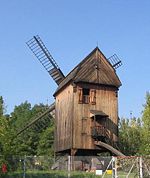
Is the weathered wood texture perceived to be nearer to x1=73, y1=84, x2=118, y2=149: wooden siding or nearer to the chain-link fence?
x1=73, y1=84, x2=118, y2=149: wooden siding

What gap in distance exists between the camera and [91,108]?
41188 millimetres

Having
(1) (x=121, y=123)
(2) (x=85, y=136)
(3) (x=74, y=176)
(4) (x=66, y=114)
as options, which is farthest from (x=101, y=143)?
(1) (x=121, y=123)

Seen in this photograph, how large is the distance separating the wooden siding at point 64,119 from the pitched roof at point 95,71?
62.6 inches

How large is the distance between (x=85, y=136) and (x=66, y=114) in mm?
3598

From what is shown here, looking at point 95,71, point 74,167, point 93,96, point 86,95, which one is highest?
point 95,71

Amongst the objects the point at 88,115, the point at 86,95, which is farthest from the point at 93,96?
the point at 88,115

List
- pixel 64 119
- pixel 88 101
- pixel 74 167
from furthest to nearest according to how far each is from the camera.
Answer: pixel 64 119, pixel 88 101, pixel 74 167

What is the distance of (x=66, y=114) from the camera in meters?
42.8

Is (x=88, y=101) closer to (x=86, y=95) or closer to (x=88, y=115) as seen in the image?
(x=86, y=95)

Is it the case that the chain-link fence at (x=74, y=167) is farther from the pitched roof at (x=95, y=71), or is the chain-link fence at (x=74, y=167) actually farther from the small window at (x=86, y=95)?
the pitched roof at (x=95, y=71)

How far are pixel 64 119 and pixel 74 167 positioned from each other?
6.26 m

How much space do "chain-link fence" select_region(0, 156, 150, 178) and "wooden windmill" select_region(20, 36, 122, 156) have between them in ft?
4.96

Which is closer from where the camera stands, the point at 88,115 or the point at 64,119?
the point at 88,115

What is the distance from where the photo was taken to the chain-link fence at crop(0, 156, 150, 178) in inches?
993
